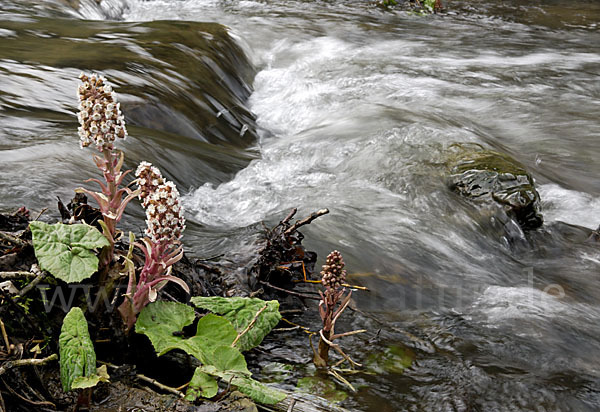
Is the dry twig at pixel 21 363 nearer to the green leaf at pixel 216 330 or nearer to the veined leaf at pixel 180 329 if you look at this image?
the veined leaf at pixel 180 329

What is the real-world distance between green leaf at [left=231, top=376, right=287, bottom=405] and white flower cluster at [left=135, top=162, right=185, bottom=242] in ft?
1.93

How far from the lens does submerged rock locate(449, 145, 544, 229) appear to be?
555cm

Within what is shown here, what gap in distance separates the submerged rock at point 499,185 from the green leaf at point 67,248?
4.04 m

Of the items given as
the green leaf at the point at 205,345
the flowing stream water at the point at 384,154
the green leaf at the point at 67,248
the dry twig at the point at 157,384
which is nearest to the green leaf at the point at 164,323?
the green leaf at the point at 205,345

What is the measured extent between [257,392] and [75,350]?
2.21ft

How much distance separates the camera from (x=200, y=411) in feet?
7.47

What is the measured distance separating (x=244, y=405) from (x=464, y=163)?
4421 mm

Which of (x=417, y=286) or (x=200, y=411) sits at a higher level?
(x=200, y=411)

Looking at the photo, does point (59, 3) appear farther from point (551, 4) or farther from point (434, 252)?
point (551, 4)

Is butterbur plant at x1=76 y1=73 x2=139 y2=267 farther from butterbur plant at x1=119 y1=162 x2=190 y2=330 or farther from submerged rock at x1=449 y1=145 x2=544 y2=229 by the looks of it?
submerged rock at x1=449 y1=145 x2=544 y2=229

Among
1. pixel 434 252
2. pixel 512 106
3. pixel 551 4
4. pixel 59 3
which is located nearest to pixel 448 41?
pixel 512 106

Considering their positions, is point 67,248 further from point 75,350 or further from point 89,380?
point 89,380

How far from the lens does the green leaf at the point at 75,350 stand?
223 cm

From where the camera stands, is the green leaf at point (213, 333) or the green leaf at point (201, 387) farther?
the green leaf at point (213, 333)
